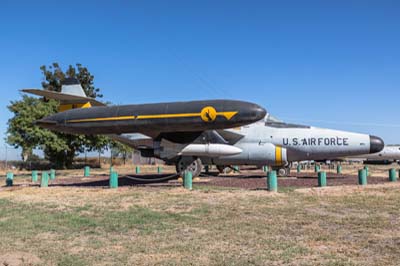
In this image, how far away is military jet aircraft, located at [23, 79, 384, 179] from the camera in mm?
13148

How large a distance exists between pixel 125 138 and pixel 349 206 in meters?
11.2

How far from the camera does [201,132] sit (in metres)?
15.3

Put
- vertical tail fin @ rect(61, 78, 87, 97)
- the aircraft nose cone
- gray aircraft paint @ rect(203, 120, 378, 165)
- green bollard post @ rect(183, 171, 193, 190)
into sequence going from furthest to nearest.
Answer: vertical tail fin @ rect(61, 78, 87, 97) → gray aircraft paint @ rect(203, 120, 378, 165) → the aircraft nose cone → green bollard post @ rect(183, 171, 193, 190)

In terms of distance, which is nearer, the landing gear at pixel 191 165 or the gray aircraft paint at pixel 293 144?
the gray aircraft paint at pixel 293 144

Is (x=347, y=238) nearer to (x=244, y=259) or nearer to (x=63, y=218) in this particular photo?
(x=244, y=259)

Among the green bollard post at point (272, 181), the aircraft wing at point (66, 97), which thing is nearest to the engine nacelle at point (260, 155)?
the green bollard post at point (272, 181)

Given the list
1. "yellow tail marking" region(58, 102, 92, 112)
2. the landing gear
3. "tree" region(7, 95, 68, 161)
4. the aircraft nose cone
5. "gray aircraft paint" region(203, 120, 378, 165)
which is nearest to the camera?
the aircraft nose cone

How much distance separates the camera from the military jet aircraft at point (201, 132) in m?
13.1

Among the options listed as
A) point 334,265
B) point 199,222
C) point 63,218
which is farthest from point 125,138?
point 334,265

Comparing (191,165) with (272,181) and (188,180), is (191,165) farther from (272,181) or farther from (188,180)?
(272,181)

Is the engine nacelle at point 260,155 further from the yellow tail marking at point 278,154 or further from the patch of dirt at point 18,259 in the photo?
the patch of dirt at point 18,259

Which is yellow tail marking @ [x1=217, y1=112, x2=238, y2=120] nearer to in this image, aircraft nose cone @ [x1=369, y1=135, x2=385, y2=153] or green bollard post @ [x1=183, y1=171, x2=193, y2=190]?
green bollard post @ [x1=183, y1=171, x2=193, y2=190]

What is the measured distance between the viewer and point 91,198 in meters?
11.0

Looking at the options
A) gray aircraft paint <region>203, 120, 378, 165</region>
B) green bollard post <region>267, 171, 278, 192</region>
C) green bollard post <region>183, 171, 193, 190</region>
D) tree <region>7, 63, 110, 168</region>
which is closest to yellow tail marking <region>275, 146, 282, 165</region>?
gray aircraft paint <region>203, 120, 378, 165</region>
